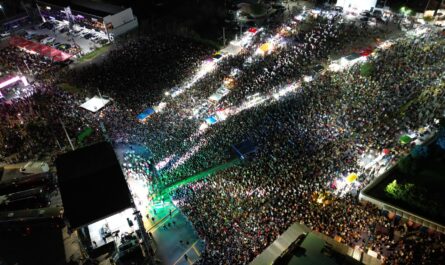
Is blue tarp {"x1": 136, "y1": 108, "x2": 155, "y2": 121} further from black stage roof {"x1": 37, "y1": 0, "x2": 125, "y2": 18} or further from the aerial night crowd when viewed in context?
black stage roof {"x1": 37, "y1": 0, "x2": 125, "y2": 18}

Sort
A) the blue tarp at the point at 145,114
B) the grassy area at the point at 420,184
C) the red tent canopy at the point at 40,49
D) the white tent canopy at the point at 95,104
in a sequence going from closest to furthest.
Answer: the grassy area at the point at 420,184 < the blue tarp at the point at 145,114 < the white tent canopy at the point at 95,104 < the red tent canopy at the point at 40,49

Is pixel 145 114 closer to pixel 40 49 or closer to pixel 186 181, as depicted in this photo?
pixel 186 181

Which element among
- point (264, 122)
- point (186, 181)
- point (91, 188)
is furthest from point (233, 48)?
point (91, 188)

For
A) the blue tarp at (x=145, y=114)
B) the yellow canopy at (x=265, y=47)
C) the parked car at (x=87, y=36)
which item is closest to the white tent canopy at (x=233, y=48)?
the yellow canopy at (x=265, y=47)

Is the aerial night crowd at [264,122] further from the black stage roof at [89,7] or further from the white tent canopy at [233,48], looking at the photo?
the black stage roof at [89,7]

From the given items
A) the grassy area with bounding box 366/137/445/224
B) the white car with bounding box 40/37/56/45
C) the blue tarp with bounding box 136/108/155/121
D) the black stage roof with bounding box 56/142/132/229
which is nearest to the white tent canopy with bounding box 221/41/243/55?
the blue tarp with bounding box 136/108/155/121

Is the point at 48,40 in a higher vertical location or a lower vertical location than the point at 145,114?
higher
